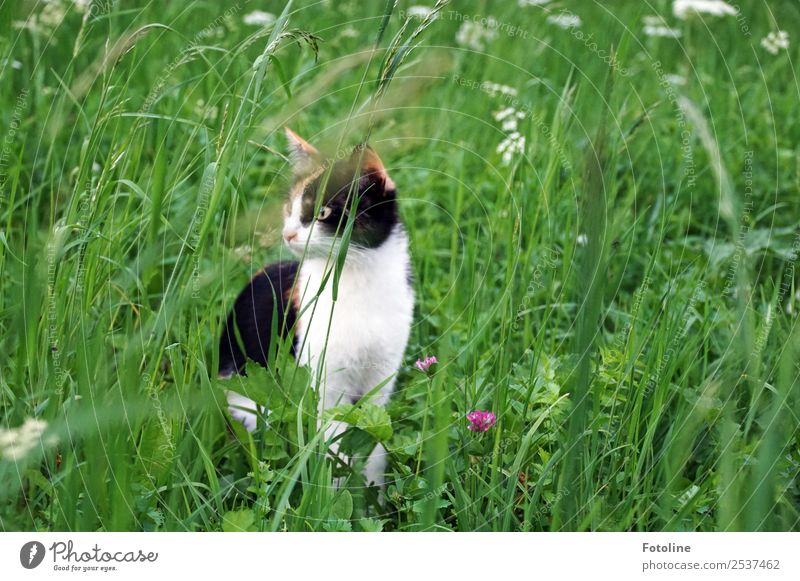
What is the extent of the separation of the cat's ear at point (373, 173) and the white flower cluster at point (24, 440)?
71cm

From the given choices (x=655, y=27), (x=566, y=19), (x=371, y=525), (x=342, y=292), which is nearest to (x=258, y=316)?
(x=342, y=292)

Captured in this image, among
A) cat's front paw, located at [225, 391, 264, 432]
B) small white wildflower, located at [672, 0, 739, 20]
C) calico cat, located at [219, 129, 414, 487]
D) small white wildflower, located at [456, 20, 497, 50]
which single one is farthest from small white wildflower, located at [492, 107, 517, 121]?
cat's front paw, located at [225, 391, 264, 432]

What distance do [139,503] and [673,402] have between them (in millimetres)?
982

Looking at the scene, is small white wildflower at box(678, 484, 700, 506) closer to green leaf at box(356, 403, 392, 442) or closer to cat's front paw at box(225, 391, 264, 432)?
green leaf at box(356, 403, 392, 442)

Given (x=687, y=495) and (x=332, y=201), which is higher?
(x=332, y=201)

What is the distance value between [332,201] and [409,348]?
0.40 metres

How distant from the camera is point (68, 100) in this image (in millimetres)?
1888

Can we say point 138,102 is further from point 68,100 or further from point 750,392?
point 750,392

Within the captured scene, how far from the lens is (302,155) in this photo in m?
1.63

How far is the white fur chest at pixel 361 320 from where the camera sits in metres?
1.59

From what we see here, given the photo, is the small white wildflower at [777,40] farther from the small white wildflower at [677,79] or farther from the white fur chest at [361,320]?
the white fur chest at [361,320]

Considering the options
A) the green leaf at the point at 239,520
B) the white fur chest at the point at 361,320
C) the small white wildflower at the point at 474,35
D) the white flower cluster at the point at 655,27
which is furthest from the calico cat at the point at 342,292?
the white flower cluster at the point at 655,27

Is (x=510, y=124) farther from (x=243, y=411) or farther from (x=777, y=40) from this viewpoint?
(x=243, y=411)
